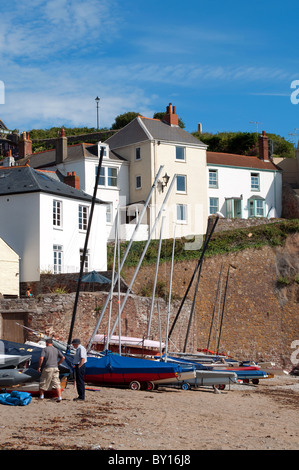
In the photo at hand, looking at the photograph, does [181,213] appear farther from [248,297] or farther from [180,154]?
[248,297]

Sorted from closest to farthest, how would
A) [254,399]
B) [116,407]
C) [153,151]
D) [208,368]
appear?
[116,407]
[254,399]
[208,368]
[153,151]

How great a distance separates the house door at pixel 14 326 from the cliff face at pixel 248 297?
1228cm

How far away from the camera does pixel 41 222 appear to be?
33.9 m

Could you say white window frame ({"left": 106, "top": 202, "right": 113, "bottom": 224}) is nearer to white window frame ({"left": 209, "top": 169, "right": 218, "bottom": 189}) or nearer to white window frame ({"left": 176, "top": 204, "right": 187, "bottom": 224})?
white window frame ({"left": 176, "top": 204, "right": 187, "bottom": 224})

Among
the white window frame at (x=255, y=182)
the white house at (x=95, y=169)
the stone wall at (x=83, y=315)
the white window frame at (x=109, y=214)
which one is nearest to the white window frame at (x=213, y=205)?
the white window frame at (x=255, y=182)

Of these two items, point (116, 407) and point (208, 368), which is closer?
point (116, 407)

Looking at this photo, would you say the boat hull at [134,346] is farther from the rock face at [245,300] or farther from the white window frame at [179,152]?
the white window frame at [179,152]

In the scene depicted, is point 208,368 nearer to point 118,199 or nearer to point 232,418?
point 232,418

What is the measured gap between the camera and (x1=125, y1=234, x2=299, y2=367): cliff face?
1518 inches

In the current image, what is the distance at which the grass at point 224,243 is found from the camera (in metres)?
39.9

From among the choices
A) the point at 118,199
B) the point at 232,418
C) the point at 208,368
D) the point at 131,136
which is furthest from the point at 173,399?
the point at 131,136

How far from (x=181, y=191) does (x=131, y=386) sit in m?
27.8

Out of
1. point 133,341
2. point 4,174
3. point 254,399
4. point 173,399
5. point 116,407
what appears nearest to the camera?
point 116,407

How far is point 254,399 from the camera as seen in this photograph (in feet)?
75.4
